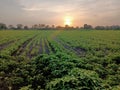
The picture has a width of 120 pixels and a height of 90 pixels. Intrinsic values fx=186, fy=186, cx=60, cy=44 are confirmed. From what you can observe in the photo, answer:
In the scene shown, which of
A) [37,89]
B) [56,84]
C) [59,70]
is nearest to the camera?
[56,84]

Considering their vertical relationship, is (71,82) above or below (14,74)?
above

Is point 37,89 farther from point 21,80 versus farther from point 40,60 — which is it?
point 40,60

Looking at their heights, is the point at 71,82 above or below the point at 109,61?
above

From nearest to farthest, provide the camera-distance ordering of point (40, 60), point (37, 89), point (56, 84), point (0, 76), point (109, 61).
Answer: point (56, 84) < point (37, 89) < point (0, 76) < point (40, 60) < point (109, 61)

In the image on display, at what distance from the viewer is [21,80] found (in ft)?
26.2

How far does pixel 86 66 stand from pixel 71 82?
132 inches

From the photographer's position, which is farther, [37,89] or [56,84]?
[37,89]

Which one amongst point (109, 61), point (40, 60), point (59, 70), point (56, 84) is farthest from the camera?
point (109, 61)

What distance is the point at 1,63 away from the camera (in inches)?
423

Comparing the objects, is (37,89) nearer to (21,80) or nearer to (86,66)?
(21,80)

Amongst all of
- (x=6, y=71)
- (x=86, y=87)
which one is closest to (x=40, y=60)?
(x=6, y=71)

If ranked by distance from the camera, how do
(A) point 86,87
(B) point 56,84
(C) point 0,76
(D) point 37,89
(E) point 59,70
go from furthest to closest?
1. (C) point 0,76
2. (E) point 59,70
3. (D) point 37,89
4. (B) point 56,84
5. (A) point 86,87

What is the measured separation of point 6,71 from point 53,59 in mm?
2594

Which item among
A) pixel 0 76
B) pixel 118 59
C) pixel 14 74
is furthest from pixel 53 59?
pixel 118 59
